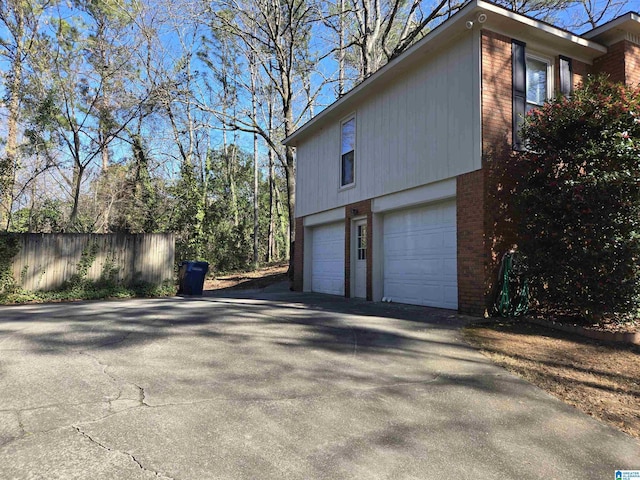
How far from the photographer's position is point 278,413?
3334 mm

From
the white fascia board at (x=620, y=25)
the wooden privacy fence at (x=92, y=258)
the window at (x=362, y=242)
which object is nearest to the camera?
the white fascia board at (x=620, y=25)

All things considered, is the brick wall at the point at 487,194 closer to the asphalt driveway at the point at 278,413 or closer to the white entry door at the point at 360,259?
the asphalt driveway at the point at 278,413

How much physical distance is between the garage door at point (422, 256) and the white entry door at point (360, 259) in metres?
0.84

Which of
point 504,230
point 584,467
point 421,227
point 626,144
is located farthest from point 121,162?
point 584,467

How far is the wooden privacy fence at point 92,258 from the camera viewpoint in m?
11.6

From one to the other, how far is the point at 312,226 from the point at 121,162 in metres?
16.2

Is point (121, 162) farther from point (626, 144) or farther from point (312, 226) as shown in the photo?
point (626, 144)

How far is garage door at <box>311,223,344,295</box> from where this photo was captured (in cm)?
1202

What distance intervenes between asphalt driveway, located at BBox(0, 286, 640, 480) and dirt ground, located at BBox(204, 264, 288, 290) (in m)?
11.1

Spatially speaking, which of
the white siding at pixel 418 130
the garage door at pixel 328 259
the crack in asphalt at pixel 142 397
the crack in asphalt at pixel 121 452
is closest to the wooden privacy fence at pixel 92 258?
the garage door at pixel 328 259

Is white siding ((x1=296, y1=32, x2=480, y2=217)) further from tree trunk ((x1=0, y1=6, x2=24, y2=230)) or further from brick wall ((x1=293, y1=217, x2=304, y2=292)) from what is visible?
tree trunk ((x1=0, y1=6, x2=24, y2=230))

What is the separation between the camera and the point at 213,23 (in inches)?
691

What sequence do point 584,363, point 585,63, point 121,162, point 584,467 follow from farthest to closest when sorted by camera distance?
point 121,162
point 585,63
point 584,363
point 584,467

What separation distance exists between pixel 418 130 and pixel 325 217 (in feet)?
14.8
